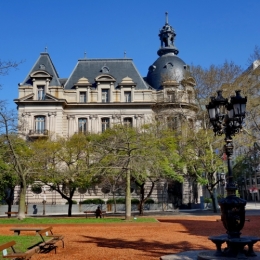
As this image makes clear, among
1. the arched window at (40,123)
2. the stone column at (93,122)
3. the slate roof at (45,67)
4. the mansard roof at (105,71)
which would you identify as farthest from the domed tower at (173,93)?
the arched window at (40,123)

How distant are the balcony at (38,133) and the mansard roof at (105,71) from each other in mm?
8376

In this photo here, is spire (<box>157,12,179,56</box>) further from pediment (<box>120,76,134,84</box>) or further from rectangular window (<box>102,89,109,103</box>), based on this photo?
rectangular window (<box>102,89,109,103</box>)

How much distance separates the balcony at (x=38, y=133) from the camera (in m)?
46.3

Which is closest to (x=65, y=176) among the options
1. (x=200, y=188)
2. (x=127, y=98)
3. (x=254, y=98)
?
(x=254, y=98)

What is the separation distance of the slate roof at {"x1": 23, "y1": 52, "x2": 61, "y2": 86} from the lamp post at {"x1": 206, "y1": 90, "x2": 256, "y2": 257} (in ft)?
136

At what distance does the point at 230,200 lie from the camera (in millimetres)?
9617

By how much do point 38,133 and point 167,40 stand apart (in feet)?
90.3

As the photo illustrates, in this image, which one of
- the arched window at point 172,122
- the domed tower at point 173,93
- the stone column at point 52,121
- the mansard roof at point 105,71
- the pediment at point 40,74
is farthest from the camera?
the mansard roof at point 105,71

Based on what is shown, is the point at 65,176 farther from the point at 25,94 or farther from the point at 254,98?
the point at 25,94

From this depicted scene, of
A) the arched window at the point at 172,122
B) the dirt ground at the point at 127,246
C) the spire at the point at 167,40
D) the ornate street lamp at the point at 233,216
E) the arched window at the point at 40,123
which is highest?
the spire at the point at 167,40

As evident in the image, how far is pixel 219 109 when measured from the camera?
38.7 ft

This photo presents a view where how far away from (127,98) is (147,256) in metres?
40.1

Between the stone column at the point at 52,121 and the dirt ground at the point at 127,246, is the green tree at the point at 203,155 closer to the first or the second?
the dirt ground at the point at 127,246

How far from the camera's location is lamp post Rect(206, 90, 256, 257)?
9344 millimetres
